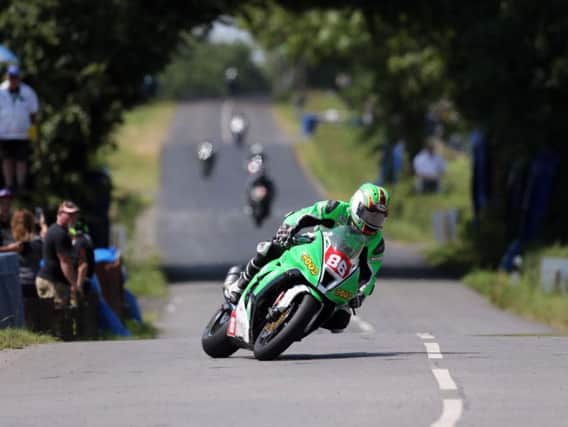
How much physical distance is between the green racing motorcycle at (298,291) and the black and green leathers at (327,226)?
0.08 metres

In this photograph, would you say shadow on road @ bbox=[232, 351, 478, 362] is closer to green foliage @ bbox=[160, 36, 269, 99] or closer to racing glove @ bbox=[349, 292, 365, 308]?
racing glove @ bbox=[349, 292, 365, 308]

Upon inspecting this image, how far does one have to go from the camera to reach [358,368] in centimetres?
1223

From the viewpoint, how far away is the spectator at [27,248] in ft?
60.1

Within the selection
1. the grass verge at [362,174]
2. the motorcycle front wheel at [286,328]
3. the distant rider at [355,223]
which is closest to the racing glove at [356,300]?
the distant rider at [355,223]

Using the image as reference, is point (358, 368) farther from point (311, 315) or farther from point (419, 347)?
point (419, 347)

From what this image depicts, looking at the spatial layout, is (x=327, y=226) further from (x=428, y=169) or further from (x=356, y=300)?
(x=428, y=169)

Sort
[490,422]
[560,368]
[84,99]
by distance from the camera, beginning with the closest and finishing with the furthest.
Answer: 1. [490,422]
2. [560,368]
3. [84,99]

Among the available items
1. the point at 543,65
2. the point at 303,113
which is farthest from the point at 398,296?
the point at 303,113

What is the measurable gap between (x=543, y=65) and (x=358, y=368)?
65.3ft

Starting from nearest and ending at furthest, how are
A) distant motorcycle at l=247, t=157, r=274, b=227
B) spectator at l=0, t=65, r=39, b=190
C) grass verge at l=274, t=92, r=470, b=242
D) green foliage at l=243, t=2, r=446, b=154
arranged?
1. spectator at l=0, t=65, r=39, b=190
2. distant motorcycle at l=247, t=157, r=274, b=227
3. grass verge at l=274, t=92, r=470, b=242
4. green foliage at l=243, t=2, r=446, b=154

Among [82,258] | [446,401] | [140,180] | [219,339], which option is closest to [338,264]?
[219,339]

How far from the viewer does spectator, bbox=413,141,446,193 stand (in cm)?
4400

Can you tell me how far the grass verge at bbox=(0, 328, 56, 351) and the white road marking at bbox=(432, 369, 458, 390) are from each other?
14.6ft

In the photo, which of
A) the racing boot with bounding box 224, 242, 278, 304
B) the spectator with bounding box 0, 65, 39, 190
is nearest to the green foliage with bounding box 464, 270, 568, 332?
the spectator with bounding box 0, 65, 39, 190
